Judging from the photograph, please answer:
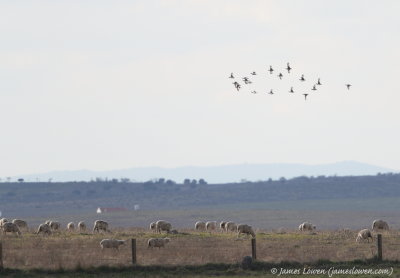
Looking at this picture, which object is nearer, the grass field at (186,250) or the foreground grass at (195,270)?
the foreground grass at (195,270)

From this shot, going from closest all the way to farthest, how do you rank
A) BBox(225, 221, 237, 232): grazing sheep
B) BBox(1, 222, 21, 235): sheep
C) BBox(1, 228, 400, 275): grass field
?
BBox(1, 228, 400, 275): grass field
BBox(1, 222, 21, 235): sheep
BBox(225, 221, 237, 232): grazing sheep

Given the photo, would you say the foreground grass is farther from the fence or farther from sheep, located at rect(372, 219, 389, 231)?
sheep, located at rect(372, 219, 389, 231)

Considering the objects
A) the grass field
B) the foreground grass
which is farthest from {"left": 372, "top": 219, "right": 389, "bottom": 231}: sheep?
the foreground grass

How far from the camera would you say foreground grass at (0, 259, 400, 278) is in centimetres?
3192

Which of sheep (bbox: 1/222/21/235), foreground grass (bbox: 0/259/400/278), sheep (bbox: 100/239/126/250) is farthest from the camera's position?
sheep (bbox: 1/222/21/235)

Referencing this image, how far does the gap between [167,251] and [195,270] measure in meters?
5.78

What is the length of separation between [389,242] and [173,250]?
9250 millimetres

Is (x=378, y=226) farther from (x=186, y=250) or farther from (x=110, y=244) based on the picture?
(x=110, y=244)

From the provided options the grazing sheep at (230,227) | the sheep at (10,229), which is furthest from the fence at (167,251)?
the grazing sheep at (230,227)

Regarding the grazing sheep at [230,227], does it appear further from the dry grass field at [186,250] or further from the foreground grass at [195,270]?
the foreground grass at [195,270]

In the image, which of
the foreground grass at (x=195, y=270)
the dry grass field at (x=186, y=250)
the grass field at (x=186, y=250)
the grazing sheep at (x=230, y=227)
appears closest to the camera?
the foreground grass at (x=195, y=270)

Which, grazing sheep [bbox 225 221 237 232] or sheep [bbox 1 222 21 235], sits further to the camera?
grazing sheep [bbox 225 221 237 232]

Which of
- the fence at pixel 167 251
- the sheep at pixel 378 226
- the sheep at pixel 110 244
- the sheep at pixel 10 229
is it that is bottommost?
the fence at pixel 167 251

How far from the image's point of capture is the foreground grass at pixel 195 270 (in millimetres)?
31922
